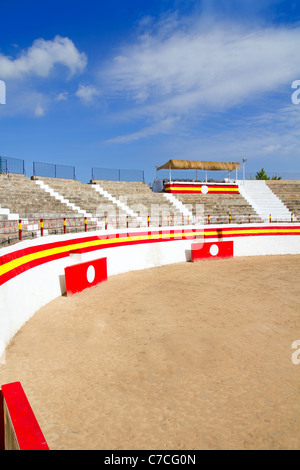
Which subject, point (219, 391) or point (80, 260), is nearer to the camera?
point (219, 391)

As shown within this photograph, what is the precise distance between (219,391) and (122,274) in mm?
7449

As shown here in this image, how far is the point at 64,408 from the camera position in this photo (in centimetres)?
353

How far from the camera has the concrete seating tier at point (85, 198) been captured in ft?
65.7

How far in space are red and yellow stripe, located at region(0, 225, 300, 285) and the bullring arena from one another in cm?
5

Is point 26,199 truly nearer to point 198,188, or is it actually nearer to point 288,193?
point 198,188

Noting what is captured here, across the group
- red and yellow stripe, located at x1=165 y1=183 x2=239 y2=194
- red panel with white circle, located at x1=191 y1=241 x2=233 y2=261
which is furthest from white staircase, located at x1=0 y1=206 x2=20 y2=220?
red and yellow stripe, located at x1=165 y1=183 x2=239 y2=194

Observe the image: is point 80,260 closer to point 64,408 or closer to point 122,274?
point 122,274

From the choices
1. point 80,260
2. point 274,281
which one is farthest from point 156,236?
point 274,281

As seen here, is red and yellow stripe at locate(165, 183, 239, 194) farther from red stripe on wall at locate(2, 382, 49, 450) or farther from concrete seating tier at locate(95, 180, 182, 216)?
red stripe on wall at locate(2, 382, 49, 450)

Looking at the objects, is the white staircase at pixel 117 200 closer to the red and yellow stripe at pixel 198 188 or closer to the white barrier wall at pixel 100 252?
the red and yellow stripe at pixel 198 188

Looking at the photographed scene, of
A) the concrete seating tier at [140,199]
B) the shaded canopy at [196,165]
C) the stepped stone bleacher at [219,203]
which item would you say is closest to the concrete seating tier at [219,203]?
the stepped stone bleacher at [219,203]

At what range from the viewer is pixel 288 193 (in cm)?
3156

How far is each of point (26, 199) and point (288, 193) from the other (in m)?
25.5

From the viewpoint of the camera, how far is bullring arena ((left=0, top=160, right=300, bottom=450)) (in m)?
3.23
